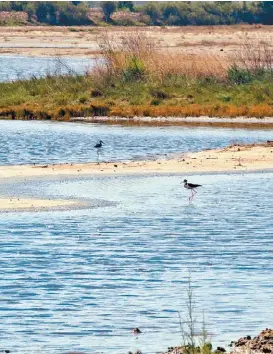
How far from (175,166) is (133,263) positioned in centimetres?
1109

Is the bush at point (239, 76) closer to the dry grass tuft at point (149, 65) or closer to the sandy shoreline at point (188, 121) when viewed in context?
the dry grass tuft at point (149, 65)

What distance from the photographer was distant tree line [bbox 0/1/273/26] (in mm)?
115144

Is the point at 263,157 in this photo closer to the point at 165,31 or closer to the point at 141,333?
the point at 141,333

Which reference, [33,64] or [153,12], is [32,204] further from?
[153,12]

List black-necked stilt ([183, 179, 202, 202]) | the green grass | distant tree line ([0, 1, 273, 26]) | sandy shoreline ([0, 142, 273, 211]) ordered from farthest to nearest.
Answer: distant tree line ([0, 1, 273, 26])
the green grass
sandy shoreline ([0, 142, 273, 211])
black-necked stilt ([183, 179, 202, 202])

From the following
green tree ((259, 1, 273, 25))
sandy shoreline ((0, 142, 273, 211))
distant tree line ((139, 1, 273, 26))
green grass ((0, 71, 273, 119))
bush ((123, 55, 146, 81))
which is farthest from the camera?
distant tree line ((139, 1, 273, 26))

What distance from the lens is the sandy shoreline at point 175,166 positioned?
25.5 m

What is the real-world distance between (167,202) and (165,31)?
257ft

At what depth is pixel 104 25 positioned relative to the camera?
115 metres

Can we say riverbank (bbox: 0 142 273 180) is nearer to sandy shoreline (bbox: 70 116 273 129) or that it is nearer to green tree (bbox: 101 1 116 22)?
sandy shoreline (bbox: 70 116 273 129)

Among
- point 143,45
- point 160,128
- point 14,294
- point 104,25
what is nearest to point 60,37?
point 104,25

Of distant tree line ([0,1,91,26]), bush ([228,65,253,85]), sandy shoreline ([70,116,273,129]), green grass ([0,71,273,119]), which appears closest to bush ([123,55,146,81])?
green grass ([0,71,273,119])

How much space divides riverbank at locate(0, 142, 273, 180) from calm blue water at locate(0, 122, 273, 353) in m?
0.81

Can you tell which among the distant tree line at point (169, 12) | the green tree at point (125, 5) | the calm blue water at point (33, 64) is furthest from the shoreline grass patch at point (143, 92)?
the green tree at point (125, 5)
